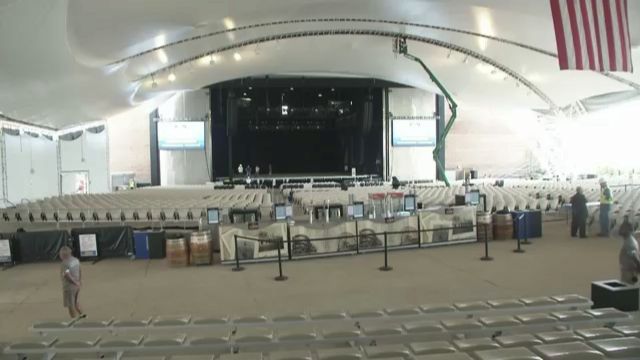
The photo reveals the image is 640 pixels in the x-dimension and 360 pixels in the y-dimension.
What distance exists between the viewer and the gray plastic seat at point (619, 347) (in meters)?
3.68

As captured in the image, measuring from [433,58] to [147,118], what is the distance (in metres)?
25.4

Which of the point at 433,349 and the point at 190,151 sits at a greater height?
the point at 190,151

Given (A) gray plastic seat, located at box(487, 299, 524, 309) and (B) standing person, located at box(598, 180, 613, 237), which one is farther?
(B) standing person, located at box(598, 180, 613, 237)

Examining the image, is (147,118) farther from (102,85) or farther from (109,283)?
(109,283)

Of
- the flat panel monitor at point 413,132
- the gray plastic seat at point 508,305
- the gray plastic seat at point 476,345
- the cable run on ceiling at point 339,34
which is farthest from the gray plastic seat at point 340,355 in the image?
the flat panel monitor at point 413,132

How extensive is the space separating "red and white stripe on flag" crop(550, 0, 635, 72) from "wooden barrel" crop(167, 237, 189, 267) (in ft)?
30.3

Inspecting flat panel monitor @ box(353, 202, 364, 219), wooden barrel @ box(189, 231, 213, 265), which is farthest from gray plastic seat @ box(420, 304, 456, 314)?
flat panel monitor @ box(353, 202, 364, 219)

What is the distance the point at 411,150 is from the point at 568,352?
38.7 metres

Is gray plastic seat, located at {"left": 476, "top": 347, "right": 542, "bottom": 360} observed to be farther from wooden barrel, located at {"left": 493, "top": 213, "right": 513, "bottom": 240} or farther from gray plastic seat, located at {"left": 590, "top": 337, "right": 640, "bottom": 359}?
wooden barrel, located at {"left": 493, "top": 213, "right": 513, "bottom": 240}

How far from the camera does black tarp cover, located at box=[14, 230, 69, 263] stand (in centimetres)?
1180

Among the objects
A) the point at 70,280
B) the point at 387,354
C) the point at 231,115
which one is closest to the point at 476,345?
the point at 387,354

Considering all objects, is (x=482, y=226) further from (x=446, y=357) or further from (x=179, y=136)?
(x=179, y=136)

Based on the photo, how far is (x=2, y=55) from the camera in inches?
549

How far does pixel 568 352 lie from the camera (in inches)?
144
